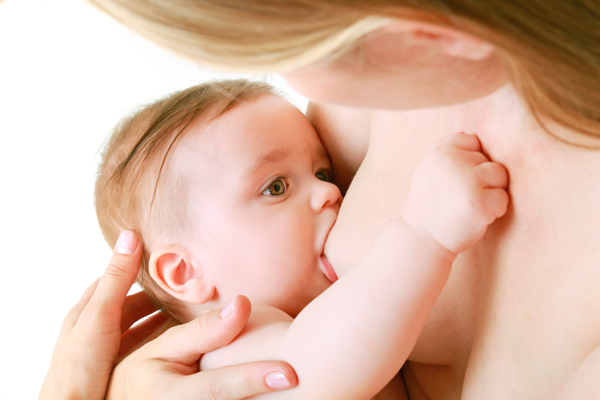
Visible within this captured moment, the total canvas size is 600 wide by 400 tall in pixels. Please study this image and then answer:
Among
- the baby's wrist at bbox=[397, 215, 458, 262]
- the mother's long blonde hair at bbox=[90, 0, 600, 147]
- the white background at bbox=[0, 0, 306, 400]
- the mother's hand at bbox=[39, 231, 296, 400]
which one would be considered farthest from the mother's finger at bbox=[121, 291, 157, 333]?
the mother's long blonde hair at bbox=[90, 0, 600, 147]

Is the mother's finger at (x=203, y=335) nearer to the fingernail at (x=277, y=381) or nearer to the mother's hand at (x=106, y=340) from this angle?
the mother's hand at (x=106, y=340)

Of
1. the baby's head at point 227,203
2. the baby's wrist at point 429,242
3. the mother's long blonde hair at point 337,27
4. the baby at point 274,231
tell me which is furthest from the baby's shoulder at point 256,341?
the mother's long blonde hair at point 337,27

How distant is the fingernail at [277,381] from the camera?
2.55 feet

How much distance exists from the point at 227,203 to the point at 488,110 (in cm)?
58

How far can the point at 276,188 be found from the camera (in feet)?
3.69

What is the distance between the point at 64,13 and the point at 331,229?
60.6 inches

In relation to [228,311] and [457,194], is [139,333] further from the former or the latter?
[457,194]

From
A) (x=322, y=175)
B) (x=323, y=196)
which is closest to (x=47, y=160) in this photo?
(x=322, y=175)

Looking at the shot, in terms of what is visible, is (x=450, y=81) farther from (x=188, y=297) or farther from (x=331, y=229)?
(x=188, y=297)

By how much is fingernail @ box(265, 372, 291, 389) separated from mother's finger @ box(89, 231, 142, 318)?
52 cm

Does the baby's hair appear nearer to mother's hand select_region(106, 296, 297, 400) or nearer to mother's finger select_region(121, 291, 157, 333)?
mother's finger select_region(121, 291, 157, 333)

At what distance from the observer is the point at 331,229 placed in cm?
108

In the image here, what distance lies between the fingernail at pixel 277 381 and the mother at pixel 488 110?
25cm

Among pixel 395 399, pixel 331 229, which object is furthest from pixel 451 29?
pixel 395 399
